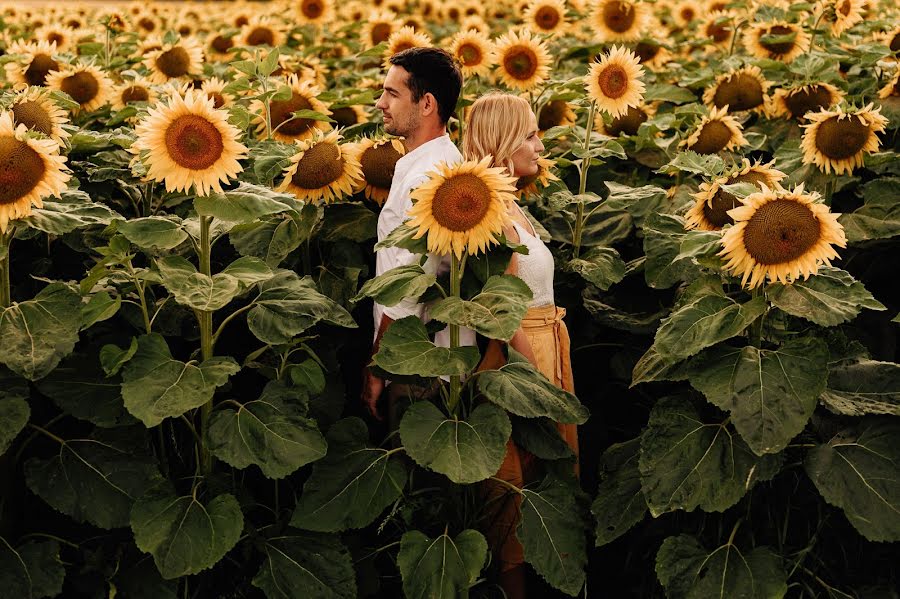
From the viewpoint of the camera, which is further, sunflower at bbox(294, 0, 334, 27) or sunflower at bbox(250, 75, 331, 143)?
sunflower at bbox(294, 0, 334, 27)

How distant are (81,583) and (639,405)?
2.17m

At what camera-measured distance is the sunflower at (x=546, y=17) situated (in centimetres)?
530

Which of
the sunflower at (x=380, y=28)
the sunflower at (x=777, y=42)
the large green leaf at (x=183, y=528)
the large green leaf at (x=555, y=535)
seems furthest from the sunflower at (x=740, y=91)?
the large green leaf at (x=183, y=528)

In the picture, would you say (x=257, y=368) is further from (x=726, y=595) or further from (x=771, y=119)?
(x=771, y=119)

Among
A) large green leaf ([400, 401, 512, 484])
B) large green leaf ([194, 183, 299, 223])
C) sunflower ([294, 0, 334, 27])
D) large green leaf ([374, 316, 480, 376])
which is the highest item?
large green leaf ([194, 183, 299, 223])

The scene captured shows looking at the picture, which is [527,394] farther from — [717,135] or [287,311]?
[717,135]

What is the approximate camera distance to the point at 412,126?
370cm

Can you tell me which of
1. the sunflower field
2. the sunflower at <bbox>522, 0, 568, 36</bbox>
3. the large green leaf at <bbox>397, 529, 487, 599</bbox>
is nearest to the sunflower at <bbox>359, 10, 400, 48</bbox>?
the sunflower at <bbox>522, 0, 568, 36</bbox>

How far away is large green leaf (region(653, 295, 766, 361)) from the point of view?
Result: 2988 mm

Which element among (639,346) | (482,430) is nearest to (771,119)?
(639,346)

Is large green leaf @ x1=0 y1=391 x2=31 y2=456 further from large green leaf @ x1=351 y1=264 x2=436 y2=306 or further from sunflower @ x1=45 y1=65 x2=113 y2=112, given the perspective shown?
sunflower @ x1=45 y1=65 x2=113 y2=112

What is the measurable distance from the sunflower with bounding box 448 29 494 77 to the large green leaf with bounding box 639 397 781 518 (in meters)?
2.12

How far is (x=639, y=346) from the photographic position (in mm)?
4066

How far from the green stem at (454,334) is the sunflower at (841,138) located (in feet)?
5.32
